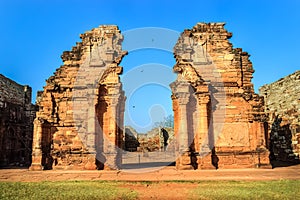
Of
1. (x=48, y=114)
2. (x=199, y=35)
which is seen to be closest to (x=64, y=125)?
(x=48, y=114)

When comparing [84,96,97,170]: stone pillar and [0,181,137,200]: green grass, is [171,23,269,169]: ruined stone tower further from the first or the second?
[0,181,137,200]: green grass

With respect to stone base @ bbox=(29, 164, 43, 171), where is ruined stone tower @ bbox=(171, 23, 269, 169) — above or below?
above

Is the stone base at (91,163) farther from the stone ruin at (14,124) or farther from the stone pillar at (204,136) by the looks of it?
the stone ruin at (14,124)

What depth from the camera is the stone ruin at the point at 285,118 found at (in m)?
17.2

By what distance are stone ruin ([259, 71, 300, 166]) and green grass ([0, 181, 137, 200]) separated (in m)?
12.3

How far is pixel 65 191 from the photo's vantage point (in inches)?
276

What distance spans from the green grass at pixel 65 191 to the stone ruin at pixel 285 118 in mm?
12277

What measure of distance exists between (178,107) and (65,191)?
746 cm

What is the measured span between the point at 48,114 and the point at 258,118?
1043cm

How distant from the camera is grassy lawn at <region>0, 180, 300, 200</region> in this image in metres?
6.35

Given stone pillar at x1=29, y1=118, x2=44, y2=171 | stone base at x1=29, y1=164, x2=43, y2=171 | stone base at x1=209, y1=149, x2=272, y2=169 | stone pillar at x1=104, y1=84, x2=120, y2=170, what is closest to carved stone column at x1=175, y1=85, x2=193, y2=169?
stone base at x1=209, y1=149, x2=272, y2=169

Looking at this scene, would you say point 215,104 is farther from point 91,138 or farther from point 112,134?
point 91,138

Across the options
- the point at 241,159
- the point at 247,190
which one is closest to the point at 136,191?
the point at 247,190

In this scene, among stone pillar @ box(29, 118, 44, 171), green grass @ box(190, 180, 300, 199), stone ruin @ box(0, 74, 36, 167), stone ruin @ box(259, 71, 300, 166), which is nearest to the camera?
green grass @ box(190, 180, 300, 199)
